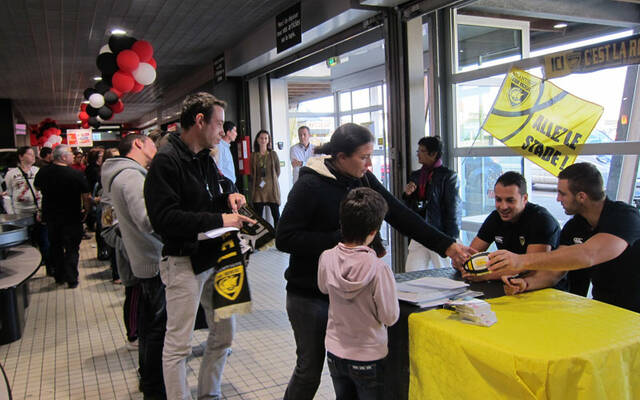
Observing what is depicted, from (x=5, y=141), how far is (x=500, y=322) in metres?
14.6

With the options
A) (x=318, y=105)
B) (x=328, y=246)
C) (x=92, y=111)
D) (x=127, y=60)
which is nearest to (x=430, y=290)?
(x=328, y=246)

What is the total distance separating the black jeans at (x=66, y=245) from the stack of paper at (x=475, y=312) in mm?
5165

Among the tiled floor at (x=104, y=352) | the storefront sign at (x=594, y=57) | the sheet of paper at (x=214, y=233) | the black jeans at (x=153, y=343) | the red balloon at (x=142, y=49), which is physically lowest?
the tiled floor at (x=104, y=352)

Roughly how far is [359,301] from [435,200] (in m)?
2.34

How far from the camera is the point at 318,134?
10.7m

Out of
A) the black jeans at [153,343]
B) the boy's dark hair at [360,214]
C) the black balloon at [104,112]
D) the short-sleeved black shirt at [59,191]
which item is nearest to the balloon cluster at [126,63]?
the short-sleeved black shirt at [59,191]

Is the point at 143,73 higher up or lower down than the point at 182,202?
higher up

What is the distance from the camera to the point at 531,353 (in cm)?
143

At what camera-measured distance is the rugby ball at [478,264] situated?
2076 mm

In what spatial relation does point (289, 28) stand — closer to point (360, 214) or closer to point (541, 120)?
point (541, 120)

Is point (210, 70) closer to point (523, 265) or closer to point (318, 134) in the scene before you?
point (318, 134)

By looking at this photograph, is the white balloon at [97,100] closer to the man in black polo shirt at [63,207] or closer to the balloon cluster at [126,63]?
the balloon cluster at [126,63]

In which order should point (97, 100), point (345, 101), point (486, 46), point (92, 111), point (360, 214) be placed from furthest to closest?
point (345, 101)
point (92, 111)
point (97, 100)
point (486, 46)
point (360, 214)

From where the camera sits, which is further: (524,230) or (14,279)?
(14,279)
